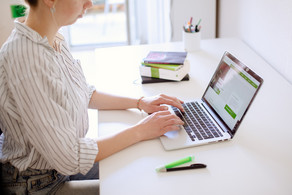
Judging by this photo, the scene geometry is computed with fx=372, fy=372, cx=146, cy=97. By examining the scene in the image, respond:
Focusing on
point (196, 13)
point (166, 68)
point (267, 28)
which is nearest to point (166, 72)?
point (166, 68)

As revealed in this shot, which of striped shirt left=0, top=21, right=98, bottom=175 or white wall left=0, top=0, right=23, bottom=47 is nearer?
striped shirt left=0, top=21, right=98, bottom=175

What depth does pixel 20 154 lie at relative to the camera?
1106 millimetres

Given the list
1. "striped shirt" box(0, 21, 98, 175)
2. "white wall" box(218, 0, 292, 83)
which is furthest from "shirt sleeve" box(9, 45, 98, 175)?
"white wall" box(218, 0, 292, 83)

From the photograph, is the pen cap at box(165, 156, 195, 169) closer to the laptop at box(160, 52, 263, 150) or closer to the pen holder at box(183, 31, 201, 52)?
the laptop at box(160, 52, 263, 150)

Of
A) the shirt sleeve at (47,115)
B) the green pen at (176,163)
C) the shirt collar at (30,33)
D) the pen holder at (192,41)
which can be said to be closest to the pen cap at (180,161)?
the green pen at (176,163)

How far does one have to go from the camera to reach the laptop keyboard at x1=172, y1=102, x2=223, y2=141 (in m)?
1.16

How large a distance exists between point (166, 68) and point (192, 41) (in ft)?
1.43

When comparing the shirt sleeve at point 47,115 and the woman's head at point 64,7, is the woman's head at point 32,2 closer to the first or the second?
the woman's head at point 64,7

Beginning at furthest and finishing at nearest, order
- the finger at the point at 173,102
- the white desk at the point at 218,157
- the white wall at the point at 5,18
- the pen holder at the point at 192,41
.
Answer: the white wall at the point at 5,18 < the pen holder at the point at 192,41 < the finger at the point at 173,102 < the white desk at the point at 218,157

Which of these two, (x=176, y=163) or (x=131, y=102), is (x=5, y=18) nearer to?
(x=131, y=102)

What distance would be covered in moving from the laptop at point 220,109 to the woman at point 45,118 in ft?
0.20

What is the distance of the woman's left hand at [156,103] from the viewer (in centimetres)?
133

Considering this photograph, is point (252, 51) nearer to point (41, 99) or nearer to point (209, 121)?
point (209, 121)

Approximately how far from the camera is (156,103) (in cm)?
136
